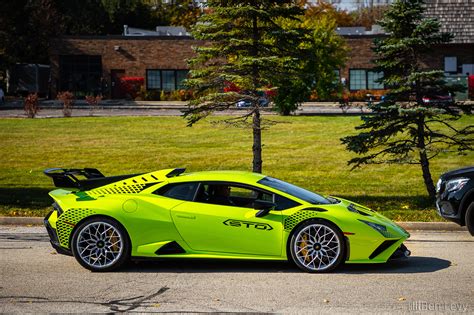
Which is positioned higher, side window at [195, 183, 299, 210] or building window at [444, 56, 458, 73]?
building window at [444, 56, 458, 73]

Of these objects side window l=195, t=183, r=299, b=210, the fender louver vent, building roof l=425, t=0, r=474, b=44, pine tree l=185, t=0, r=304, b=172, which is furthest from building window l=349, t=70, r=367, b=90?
the fender louver vent

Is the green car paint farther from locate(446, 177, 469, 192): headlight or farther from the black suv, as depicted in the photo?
locate(446, 177, 469, 192): headlight

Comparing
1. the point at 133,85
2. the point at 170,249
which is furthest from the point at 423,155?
the point at 133,85

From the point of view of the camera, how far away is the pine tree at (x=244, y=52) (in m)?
18.5

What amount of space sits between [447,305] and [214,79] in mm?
10632

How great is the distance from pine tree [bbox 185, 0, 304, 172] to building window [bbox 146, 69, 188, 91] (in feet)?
163

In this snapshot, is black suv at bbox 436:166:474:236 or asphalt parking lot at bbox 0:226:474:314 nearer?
asphalt parking lot at bbox 0:226:474:314

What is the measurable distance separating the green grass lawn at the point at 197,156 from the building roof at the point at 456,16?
26.3 metres

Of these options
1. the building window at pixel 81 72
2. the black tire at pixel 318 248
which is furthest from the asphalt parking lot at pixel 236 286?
the building window at pixel 81 72

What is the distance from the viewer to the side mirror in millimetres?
10867

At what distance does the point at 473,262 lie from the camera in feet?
37.6

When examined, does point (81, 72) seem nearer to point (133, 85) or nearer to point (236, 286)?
point (133, 85)

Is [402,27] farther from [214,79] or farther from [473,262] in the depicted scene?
[473,262]

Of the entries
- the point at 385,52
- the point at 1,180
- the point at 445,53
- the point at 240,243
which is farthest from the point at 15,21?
the point at 240,243
